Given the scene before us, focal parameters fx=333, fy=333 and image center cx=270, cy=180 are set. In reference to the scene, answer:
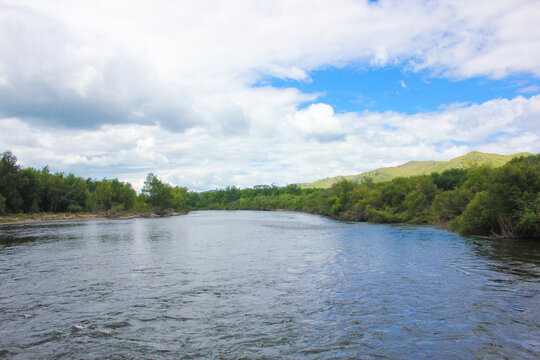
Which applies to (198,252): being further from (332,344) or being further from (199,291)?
(332,344)

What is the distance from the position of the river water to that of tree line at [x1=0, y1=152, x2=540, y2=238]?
9.90 metres

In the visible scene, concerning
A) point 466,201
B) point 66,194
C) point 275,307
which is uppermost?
point 66,194

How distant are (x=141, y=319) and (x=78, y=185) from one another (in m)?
127

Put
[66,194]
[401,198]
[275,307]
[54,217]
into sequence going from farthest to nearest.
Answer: [66,194] < [54,217] < [401,198] < [275,307]

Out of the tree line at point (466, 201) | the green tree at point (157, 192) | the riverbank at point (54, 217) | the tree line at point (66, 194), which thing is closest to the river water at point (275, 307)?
the tree line at point (466, 201)

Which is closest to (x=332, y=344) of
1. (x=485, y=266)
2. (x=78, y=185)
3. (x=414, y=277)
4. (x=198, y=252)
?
(x=414, y=277)

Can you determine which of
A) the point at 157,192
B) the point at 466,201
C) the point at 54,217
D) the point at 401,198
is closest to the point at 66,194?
the point at 54,217

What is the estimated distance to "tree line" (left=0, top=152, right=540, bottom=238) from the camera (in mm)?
37938

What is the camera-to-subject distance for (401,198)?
87250mm

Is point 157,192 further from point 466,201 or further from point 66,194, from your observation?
point 466,201

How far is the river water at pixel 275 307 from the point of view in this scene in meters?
11.7

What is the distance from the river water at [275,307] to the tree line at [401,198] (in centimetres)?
990

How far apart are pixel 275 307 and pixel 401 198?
3110 inches

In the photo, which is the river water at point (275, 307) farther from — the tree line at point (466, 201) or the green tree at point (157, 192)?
the green tree at point (157, 192)
